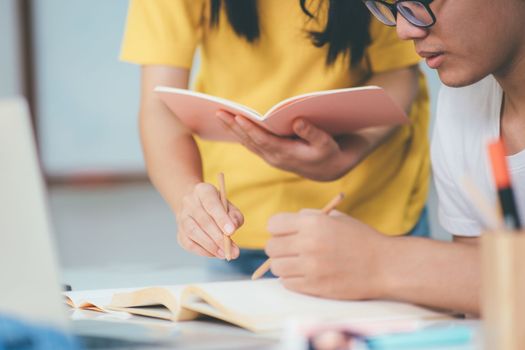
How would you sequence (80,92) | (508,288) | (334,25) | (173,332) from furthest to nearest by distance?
(80,92) < (334,25) < (173,332) < (508,288)

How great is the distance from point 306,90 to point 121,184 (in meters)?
2.05

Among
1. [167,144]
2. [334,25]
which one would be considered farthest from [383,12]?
[167,144]

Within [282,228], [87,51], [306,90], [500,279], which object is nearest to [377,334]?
[500,279]

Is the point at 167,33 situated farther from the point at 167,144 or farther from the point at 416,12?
the point at 416,12

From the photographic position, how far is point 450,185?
1.25 meters

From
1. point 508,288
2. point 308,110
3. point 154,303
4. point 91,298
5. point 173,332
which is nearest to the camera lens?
point 508,288

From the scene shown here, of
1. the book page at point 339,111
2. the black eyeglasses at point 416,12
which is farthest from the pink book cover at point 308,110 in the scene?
the black eyeglasses at point 416,12

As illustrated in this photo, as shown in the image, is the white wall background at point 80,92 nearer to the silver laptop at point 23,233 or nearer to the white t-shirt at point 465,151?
the white t-shirt at point 465,151

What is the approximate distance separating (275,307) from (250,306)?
26 mm

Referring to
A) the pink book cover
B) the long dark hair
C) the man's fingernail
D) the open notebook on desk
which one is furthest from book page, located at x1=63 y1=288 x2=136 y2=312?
the long dark hair

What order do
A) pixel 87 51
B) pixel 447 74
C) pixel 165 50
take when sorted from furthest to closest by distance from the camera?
pixel 87 51
pixel 165 50
pixel 447 74

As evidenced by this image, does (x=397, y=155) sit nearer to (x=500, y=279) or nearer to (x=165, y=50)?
(x=165, y=50)

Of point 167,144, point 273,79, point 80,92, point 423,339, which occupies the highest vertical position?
point 80,92

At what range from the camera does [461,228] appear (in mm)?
1259
